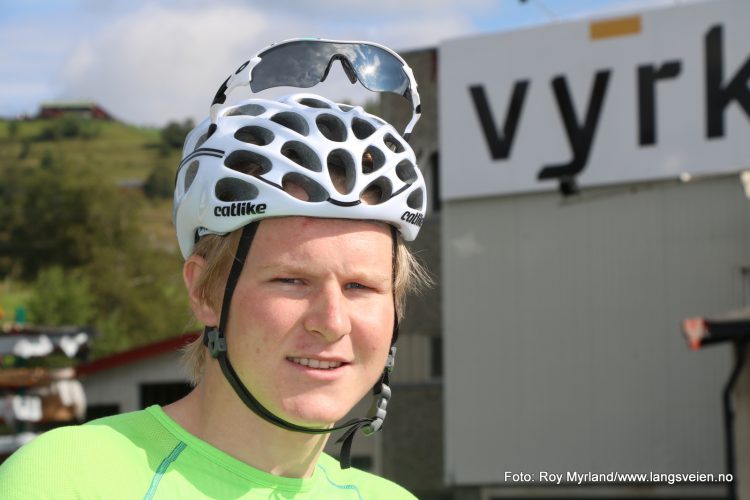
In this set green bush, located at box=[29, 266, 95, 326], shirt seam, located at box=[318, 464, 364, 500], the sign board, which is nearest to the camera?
shirt seam, located at box=[318, 464, 364, 500]

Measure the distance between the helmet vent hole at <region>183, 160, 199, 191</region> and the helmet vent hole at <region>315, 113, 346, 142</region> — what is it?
0.30m

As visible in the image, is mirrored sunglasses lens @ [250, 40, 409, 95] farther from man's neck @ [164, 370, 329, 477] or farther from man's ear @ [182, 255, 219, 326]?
man's neck @ [164, 370, 329, 477]

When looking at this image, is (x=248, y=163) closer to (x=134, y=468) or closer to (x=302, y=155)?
(x=302, y=155)

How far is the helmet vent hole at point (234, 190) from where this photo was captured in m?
2.79

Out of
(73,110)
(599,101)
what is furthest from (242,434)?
(73,110)

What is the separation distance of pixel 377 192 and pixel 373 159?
0.26 feet

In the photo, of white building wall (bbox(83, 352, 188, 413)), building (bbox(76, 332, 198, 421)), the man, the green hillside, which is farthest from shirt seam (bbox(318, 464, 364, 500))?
the green hillside

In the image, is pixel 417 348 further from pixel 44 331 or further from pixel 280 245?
pixel 280 245

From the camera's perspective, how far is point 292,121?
292 cm

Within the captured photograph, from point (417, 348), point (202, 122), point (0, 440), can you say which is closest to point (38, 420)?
point (0, 440)

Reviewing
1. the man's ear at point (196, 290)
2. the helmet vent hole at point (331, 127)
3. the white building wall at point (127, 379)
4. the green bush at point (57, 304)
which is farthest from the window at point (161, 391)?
the green bush at point (57, 304)

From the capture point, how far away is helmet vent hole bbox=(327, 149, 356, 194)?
2840mm

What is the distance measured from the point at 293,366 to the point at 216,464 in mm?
283

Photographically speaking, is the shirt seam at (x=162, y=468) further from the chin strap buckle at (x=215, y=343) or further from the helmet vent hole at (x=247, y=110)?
the helmet vent hole at (x=247, y=110)
